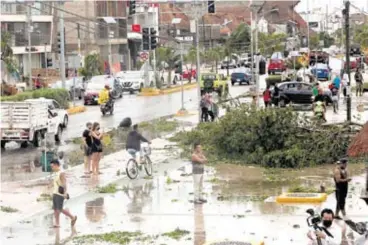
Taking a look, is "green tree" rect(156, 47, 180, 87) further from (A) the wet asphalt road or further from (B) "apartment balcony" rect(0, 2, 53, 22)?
(B) "apartment balcony" rect(0, 2, 53, 22)

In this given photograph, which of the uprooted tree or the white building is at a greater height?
the white building

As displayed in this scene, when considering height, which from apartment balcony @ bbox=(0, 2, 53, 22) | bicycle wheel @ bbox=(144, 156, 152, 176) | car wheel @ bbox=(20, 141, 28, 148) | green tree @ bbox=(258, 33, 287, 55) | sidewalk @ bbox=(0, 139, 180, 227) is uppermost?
apartment balcony @ bbox=(0, 2, 53, 22)

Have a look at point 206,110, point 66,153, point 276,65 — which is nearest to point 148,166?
point 66,153

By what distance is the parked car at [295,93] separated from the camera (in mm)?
48250

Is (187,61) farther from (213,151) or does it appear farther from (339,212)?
(339,212)

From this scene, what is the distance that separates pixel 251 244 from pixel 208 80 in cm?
4491

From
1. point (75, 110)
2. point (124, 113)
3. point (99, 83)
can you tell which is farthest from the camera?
point (99, 83)

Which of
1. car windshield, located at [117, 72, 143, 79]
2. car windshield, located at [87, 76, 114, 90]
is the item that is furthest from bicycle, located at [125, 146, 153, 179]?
car windshield, located at [117, 72, 143, 79]

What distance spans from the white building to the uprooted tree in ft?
172

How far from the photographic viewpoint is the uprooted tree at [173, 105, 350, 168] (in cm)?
2641

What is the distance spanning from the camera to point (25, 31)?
8294cm

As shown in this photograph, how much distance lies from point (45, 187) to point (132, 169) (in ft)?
7.56

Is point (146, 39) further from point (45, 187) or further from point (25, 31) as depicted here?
point (25, 31)

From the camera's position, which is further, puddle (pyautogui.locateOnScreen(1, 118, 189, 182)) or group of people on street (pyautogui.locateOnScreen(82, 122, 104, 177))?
puddle (pyautogui.locateOnScreen(1, 118, 189, 182))
